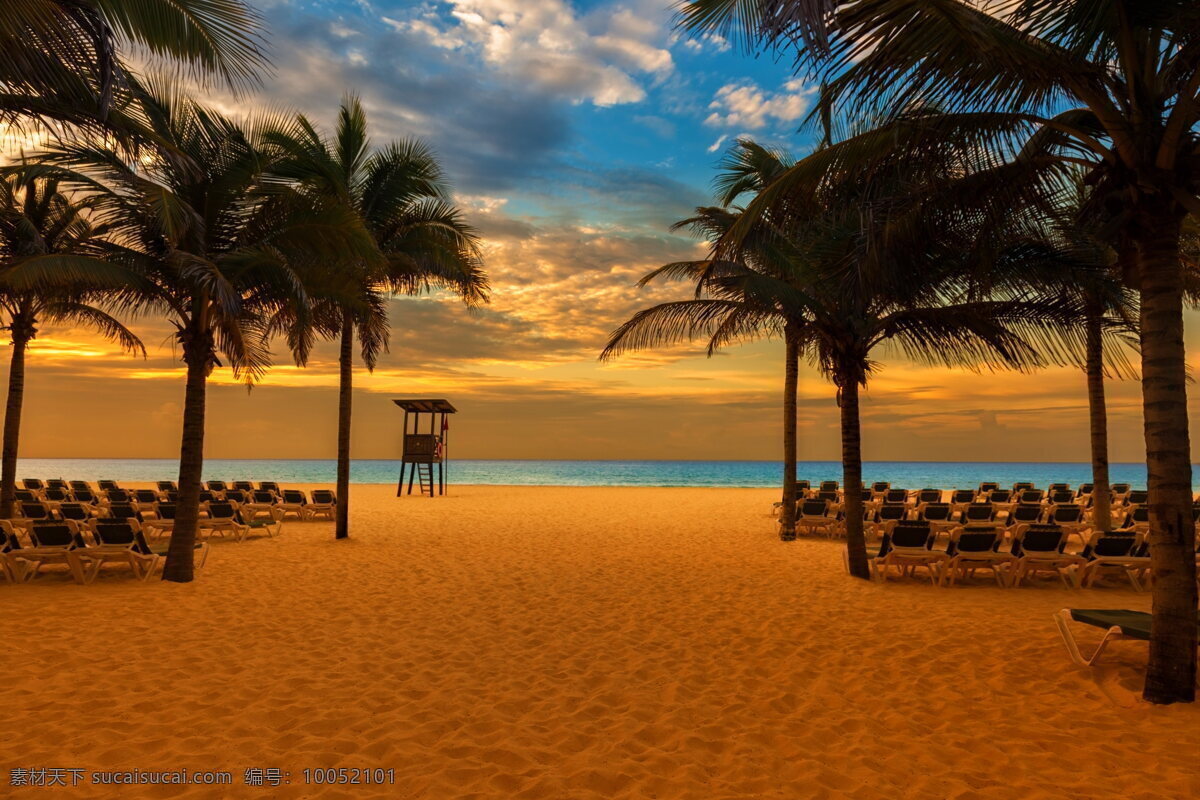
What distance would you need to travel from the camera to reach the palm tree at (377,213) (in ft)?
41.7

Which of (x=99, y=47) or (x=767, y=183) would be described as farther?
(x=767, y=183)

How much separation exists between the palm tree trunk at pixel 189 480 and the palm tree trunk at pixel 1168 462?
402 inches

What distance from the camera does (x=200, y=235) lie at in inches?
342

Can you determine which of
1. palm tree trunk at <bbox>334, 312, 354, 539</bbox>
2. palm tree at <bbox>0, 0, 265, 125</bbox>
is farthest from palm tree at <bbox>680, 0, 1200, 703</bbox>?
palm tree trunk at <bbox>334, 312, 354, 539</bbox>

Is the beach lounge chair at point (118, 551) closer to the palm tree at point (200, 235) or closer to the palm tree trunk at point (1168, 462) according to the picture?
the palm tree at point (200, 235)

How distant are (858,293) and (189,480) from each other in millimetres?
8793

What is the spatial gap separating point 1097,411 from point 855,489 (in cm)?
606

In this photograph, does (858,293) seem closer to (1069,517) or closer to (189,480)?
(189,480)

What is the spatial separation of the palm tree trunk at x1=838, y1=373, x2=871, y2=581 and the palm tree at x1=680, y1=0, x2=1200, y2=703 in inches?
197

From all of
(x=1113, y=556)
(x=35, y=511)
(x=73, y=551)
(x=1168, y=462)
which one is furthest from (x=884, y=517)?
(x=35, y=511)

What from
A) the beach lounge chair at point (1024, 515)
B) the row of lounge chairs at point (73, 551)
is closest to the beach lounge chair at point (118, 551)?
the row of lounge chairs at point (73, 551)

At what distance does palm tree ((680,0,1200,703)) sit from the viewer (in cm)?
397

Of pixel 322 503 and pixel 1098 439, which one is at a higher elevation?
pixel 1098 439

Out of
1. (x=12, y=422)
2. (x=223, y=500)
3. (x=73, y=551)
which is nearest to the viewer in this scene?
(x=73, y=551)
